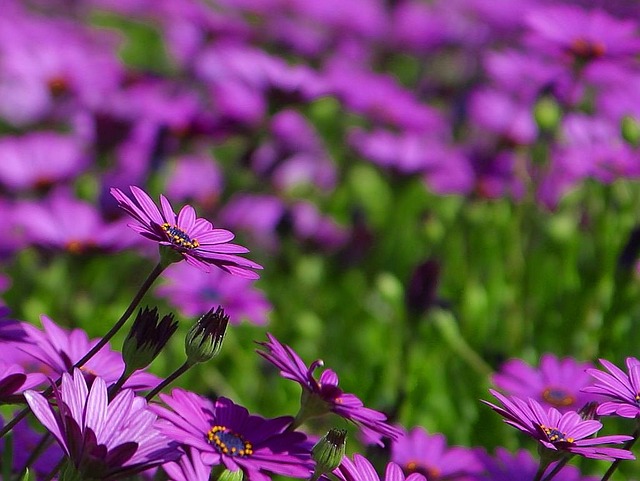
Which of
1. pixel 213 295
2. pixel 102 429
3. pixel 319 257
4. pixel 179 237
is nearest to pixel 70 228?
pixel 213 295

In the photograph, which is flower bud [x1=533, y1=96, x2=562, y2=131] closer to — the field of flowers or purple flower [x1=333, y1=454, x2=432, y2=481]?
the field of flowers

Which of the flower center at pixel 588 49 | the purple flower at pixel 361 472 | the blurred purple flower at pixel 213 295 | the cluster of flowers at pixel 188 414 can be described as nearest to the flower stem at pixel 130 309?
the cluster of flowers at pixel 188 414

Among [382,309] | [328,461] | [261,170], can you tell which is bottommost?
[382,309]

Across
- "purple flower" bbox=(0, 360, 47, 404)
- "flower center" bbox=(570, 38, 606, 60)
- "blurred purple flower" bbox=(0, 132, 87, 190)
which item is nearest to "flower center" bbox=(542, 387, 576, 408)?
"purple flower" bbox=(0, 360, 47, 404)

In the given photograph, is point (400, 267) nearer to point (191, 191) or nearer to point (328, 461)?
point (191, 191)

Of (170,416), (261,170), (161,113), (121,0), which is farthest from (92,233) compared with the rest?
(121,0)

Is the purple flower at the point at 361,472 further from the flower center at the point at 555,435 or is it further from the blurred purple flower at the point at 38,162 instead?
the blurred purple flower at the point at 38,162

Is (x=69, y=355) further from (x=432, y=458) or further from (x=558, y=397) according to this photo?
(x=558, y=397)
